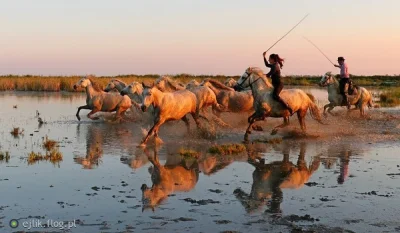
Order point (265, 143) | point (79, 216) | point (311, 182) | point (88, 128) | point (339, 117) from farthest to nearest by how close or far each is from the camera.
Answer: point (339, 117)
point (88, 128)
point (265, 143)
point (311, 182)
point (79, 216)

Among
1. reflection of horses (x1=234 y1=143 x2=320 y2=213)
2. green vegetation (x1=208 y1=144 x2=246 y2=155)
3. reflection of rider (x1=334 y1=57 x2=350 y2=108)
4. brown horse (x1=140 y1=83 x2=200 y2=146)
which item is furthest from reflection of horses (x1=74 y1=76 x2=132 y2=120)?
reflection of horses (x1=234 y1=143 x2=320 y2=213)

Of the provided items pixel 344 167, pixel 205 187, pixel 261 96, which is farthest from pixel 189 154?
pixel 261 96

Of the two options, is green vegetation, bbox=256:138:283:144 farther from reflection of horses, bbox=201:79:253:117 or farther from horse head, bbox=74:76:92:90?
horse head, bbox=74:76:92:90

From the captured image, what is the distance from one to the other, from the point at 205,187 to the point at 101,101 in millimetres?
10984

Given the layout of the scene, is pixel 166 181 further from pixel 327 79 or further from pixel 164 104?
pixel 327 79

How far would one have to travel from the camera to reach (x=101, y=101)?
A: 60.8 feet

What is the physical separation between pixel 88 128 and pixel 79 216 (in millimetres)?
10307

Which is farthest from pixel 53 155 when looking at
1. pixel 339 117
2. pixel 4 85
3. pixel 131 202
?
pixel 4 85

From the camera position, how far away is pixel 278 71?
1372 centimetres

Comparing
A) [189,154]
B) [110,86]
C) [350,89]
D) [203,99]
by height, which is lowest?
[189,154]

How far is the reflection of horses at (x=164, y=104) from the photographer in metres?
12.4

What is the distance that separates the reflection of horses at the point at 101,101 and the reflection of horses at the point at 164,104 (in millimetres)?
5050

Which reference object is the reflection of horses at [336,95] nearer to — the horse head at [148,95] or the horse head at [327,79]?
the horse head at [327,79]

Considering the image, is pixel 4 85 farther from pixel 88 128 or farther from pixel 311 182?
pixel 311 182
